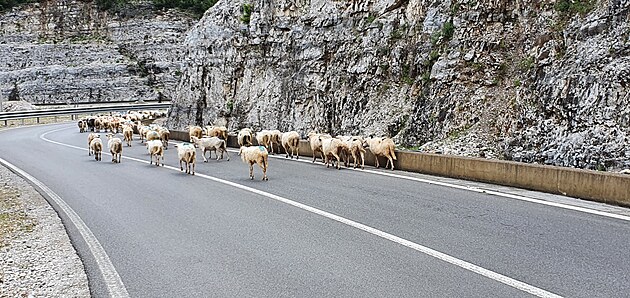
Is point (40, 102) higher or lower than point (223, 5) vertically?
lower

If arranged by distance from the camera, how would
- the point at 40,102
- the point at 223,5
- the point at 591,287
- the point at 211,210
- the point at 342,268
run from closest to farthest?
the point at 591,287
the point at 342,268
the point at 211,210
the point at 223,5
the point at 40,102

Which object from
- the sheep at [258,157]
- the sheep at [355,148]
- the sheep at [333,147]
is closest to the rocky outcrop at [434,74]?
the sheep at [355,148]

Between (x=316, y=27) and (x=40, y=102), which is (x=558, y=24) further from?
(x=40, y=102)

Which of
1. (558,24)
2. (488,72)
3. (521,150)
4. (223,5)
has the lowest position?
(521,150)

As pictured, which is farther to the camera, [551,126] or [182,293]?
[551,126]

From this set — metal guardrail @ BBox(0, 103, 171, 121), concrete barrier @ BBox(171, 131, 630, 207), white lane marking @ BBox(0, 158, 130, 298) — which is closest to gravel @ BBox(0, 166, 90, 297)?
white lane marking @ BBox(0, 158, 130, 298)

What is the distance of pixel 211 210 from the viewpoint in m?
10.0

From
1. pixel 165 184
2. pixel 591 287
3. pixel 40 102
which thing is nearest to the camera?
pixel 591 287

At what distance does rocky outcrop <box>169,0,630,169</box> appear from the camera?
14.0 metres

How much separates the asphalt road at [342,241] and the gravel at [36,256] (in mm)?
217

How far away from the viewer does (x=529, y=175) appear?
11.3 meters

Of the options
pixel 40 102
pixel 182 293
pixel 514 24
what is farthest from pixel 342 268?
pixel 40 102

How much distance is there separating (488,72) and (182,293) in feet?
50.8

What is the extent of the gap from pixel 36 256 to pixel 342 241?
4.05m
